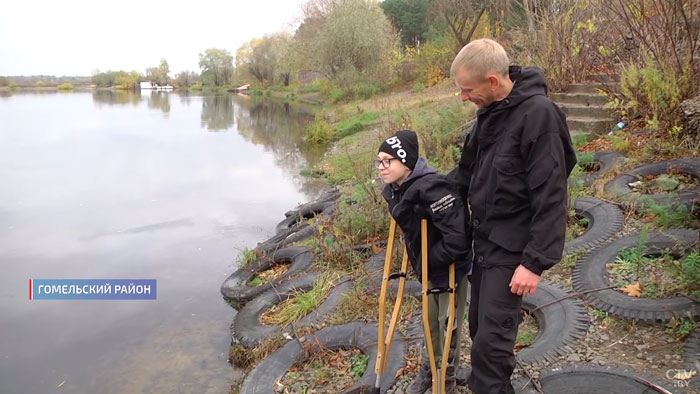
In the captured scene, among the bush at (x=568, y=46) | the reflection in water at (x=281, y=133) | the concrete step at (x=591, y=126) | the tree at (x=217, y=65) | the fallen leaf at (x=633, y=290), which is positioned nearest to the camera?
the fallen leaf at (x=633, y=290)

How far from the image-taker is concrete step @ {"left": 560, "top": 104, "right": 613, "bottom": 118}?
8312 millimetres

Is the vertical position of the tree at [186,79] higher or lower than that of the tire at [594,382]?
higher

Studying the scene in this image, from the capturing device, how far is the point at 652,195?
519 cm

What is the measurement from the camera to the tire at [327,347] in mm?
3617

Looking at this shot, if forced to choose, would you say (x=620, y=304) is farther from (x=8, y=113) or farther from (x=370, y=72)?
(x=8, y=113)

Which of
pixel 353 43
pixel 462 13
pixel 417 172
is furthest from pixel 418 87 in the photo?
pixel 417 172

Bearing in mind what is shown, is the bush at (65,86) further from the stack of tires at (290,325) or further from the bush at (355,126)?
the stack of tires at (290,325)

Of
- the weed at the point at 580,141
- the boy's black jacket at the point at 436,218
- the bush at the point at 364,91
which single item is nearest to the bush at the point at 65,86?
the bush at the point at 364,91

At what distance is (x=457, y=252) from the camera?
2.61 metres

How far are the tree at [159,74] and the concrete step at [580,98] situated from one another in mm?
91238

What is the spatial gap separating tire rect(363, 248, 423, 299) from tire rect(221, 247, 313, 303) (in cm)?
104

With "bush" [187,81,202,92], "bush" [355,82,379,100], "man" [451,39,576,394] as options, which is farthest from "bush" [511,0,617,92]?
"bush" [187,81,202,92]

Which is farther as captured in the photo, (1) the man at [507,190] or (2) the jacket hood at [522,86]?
(2) the jacket hood at [522,86]

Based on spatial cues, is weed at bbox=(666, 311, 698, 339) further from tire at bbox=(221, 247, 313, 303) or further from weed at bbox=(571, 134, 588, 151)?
weed at bbox=(571, 134, 588, 151)
